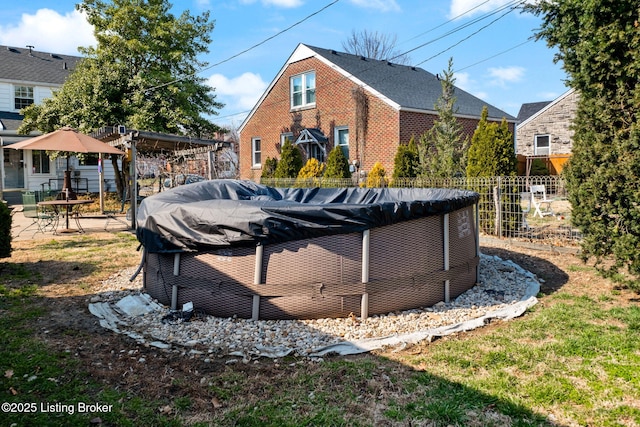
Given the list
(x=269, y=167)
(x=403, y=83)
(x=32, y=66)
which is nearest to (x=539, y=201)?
(x=403, y=83)

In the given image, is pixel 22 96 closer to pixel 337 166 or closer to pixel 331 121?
pixel 331 121

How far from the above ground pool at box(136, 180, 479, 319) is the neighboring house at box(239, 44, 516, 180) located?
1176 cm

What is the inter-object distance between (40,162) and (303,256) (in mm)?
21873

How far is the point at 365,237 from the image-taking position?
4211 millimetres

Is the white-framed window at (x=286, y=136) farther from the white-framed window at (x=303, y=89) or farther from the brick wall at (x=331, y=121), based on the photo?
the white-framed window at (x=303, y=89)

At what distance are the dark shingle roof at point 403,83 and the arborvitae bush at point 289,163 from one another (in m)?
3.85

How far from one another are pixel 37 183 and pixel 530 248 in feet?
71.6

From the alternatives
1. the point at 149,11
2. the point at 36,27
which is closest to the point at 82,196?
the point at 149,11

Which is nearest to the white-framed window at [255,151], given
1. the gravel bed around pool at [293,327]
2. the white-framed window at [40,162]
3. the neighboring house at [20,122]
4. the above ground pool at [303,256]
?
the neighboring house at [20,122]

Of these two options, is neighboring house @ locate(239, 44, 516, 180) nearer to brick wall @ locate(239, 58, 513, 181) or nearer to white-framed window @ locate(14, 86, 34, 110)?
brick wall @ locate(239, 58, 513, 181)

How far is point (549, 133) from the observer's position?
23.3 metres

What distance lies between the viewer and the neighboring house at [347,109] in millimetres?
16422

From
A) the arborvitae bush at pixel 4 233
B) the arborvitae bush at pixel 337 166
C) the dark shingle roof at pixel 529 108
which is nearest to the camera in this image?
the arborvitae bush at pixel 4 233

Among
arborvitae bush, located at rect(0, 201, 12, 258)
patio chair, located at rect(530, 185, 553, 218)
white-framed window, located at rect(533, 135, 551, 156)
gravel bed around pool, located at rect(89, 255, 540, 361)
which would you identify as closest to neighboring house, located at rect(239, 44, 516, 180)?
white-framed window, located at rect(533, 135, 551, 156)
